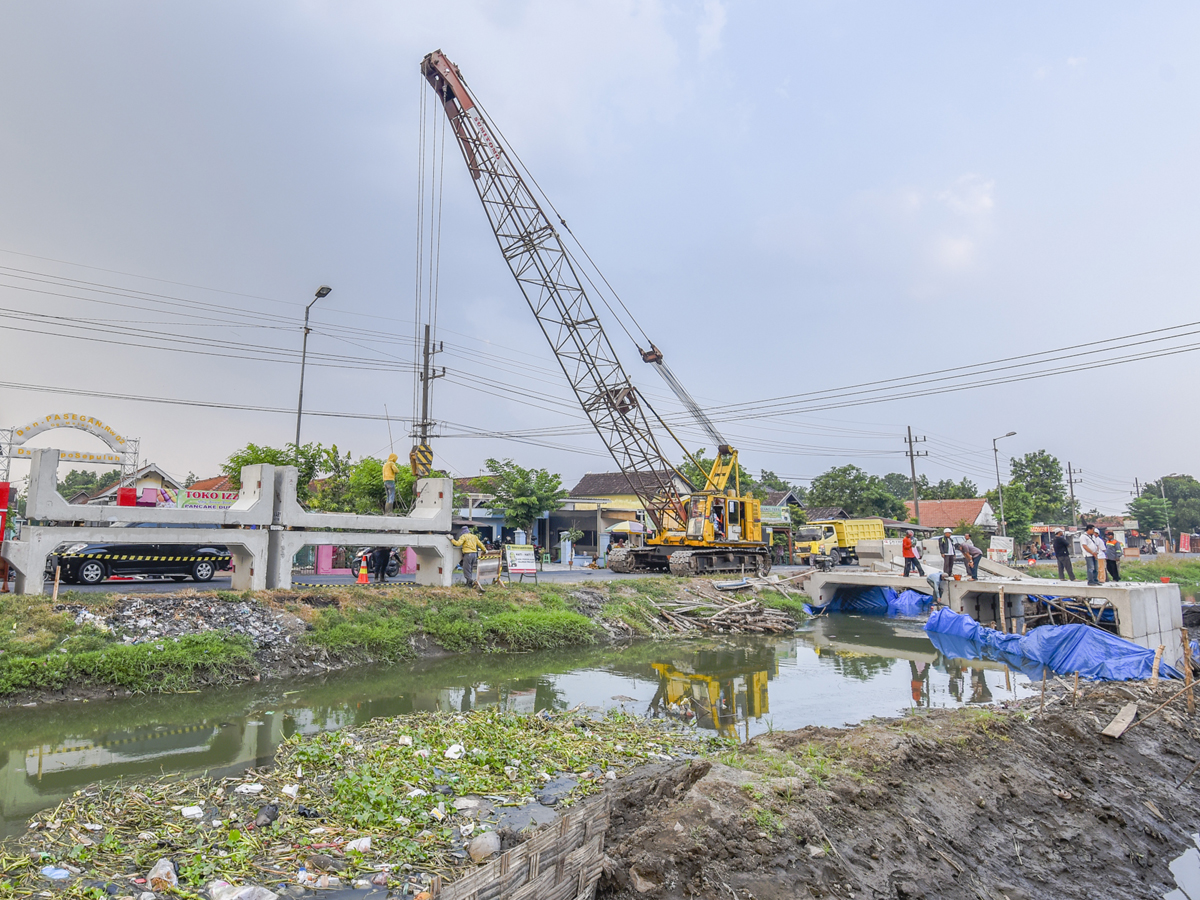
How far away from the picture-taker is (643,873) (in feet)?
16.1

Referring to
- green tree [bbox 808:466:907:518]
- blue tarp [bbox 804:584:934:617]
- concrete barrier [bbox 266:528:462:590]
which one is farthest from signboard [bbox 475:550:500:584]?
green tree [bbox 808:466:907:518]

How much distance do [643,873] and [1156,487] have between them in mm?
112306

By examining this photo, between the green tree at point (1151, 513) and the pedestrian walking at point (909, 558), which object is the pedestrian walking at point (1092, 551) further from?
the green tree at point (1151, 513)

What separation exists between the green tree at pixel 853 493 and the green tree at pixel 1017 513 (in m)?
8.64

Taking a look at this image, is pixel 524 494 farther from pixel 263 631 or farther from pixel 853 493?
pixel 853 493

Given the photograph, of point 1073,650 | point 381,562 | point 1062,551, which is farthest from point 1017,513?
point 381,562

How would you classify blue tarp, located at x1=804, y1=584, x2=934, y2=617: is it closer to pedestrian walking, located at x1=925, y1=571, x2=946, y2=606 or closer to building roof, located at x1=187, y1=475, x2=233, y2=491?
pedestrian walking, located at x1=925, y1=571, x2=946, y2=606

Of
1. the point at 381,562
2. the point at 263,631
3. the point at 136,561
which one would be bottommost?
the point at 263,631

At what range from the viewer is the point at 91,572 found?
17.6 meters

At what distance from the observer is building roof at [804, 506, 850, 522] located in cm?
5328

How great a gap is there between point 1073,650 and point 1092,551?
3.51 m

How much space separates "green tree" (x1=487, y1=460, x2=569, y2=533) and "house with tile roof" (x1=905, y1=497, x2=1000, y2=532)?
4041cm

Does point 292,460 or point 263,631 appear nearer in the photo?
point 263,631

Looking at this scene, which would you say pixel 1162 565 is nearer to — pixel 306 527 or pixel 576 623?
pixel 576 623
